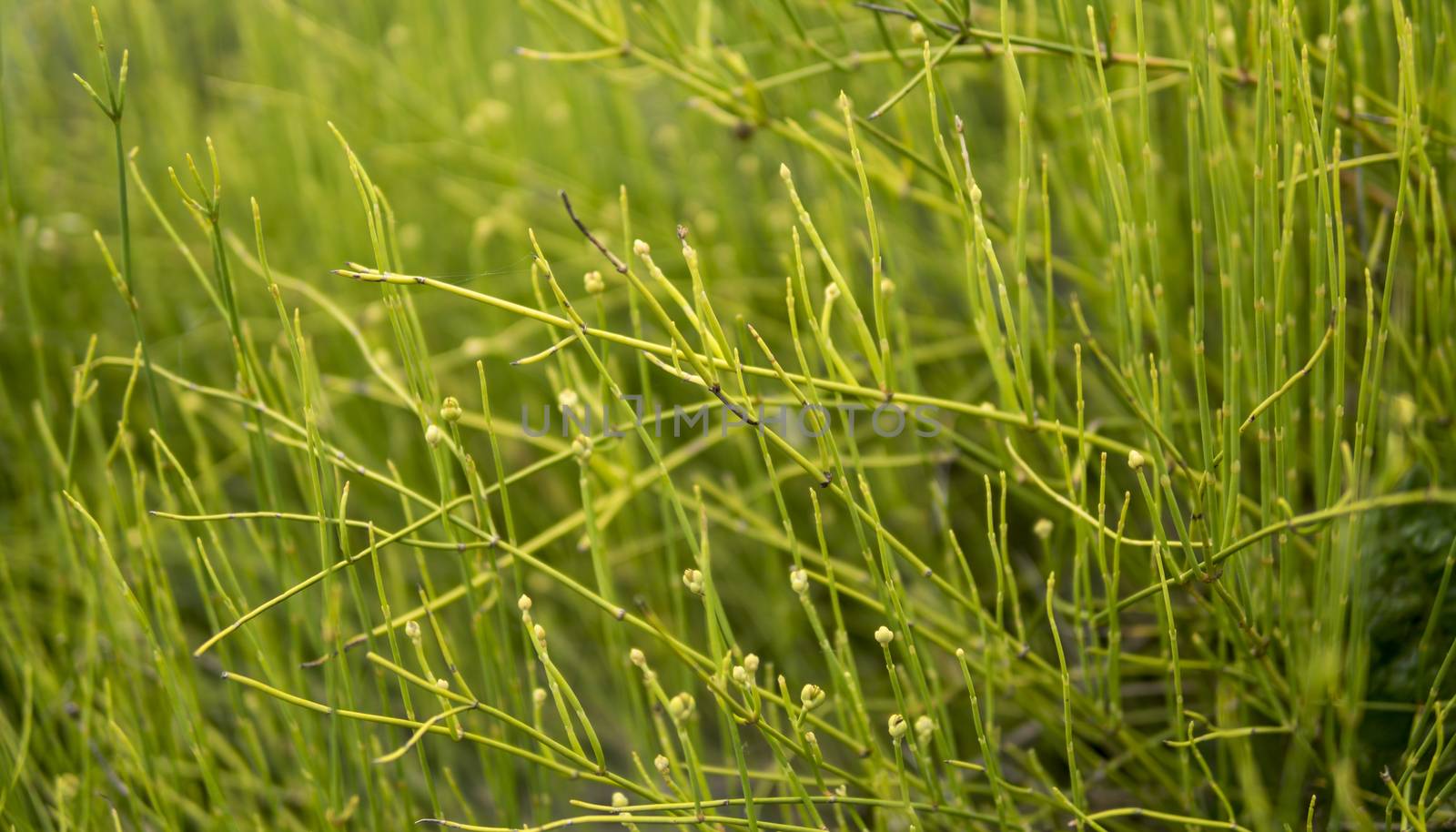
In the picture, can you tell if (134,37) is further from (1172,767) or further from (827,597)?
(1172,767)

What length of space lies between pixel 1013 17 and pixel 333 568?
0.91m

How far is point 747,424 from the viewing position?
2.28 ft

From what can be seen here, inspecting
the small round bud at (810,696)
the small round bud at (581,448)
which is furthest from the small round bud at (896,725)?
the small round bud at (581,448)

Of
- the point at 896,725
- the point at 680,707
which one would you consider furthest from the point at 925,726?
the point at 680,707

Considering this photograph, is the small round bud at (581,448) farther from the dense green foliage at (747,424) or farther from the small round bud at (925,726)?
the small round bud at (925,726)

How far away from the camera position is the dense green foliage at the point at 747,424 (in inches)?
26.4

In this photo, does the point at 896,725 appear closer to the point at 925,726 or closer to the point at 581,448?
the point at 925,726

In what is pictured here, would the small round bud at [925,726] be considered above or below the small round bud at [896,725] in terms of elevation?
below

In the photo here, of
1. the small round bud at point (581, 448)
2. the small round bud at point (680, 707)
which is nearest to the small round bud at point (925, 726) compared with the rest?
the small round bud at point (680, 707)

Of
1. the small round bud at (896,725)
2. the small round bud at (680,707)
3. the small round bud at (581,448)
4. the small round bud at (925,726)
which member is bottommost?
the small round bud at (925,726)

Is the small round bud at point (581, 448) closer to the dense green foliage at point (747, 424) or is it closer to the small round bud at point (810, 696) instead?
the dense green foliage at point (747, 424)

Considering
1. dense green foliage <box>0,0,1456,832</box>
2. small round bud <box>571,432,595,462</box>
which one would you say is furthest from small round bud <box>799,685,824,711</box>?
small round bud <box>571,432,595,462</box>

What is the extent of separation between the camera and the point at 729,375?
1.16 metres

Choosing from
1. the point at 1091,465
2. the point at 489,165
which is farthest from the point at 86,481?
the point at 1091,465
